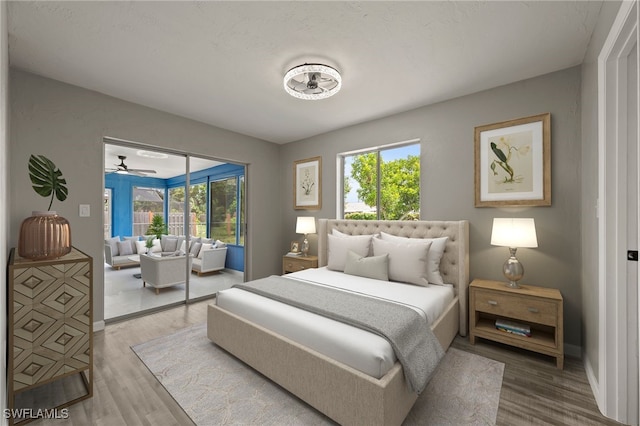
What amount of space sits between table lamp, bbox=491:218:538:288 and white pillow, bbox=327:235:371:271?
4.26ft

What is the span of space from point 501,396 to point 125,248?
4100 mm

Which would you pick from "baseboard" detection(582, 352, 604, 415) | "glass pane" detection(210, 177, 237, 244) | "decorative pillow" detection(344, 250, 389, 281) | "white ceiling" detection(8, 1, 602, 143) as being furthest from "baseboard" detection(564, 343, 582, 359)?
"glass pane" detection(210, 177, 237, 244)

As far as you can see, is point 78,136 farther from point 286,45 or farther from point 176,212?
point 286,45

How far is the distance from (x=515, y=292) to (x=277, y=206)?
3.75 metres

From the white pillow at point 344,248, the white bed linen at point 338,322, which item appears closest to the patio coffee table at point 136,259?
the white bed linen at point 338,322

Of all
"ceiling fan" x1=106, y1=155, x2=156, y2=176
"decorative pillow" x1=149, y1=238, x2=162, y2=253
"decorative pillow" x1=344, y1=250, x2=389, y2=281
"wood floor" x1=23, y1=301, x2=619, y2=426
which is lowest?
"wood floor" x1=23, y1=301, x2=619, y2=426

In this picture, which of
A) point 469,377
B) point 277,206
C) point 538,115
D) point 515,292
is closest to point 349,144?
point 277,206

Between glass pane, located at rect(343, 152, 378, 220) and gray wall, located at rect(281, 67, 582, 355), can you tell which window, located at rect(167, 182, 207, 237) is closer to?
glass pane, located at rect(343, 152, 378, 220)

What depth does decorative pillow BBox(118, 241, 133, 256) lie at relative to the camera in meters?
3.41

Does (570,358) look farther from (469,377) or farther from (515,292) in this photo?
(469,377)

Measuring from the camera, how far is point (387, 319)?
181 centimetres

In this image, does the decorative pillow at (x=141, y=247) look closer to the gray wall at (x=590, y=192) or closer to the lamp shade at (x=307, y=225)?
the lamp shade at (x=307, y=225)

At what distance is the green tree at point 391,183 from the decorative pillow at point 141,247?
3012 millimetres

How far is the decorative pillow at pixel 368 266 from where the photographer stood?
2.91m
